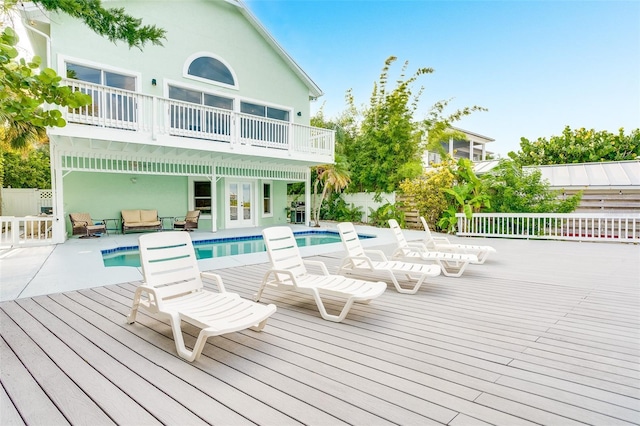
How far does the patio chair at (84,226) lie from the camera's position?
11.0 meters

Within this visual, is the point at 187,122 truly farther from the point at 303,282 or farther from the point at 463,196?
the point at 463,196

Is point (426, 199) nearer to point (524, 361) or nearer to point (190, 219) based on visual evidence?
point (190, 219)

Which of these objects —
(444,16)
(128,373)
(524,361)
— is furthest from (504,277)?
(444,16)

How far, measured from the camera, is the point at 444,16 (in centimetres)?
1402

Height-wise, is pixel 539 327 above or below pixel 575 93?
below

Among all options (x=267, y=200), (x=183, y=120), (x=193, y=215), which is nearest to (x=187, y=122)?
(x=183, y=120)

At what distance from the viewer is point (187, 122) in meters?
11.3

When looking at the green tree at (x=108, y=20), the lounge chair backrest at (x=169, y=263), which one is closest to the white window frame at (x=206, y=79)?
the green tree at (x=108, y=20)

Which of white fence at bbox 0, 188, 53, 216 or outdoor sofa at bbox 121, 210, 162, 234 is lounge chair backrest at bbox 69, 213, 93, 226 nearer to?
outdoor sofa at bbox 121, 210, 162, 234

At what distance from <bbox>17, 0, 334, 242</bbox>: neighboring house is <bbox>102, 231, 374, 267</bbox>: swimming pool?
2.04 m

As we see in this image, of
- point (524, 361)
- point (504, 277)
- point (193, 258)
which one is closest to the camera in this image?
point (524, 361)

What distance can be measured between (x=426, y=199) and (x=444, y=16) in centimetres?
756

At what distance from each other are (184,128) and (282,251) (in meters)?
8.22

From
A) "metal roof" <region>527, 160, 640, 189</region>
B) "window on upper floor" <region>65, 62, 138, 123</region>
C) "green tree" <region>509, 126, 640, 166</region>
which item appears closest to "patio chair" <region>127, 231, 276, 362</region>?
"window on upper floor" <region>65, 62, 138, 123</region>
